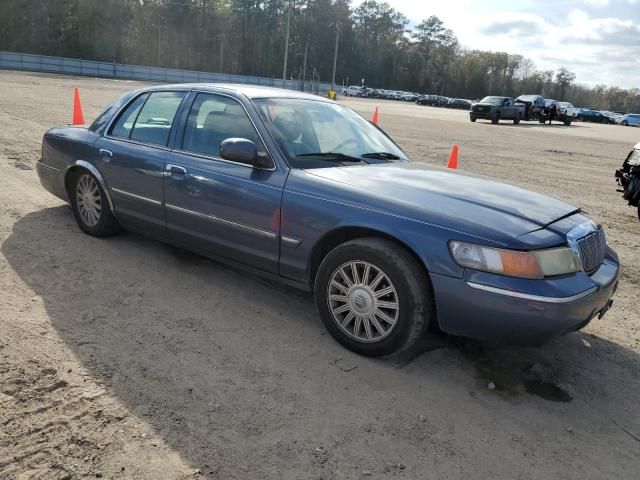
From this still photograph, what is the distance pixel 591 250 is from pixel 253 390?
7.36 ft

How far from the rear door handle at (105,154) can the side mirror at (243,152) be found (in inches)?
63.3

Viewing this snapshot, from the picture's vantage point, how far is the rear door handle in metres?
4.83

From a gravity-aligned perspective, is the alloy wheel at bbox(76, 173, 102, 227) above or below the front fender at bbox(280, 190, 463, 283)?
below

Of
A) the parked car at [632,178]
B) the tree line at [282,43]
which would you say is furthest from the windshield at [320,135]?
the tree line at [282,43]

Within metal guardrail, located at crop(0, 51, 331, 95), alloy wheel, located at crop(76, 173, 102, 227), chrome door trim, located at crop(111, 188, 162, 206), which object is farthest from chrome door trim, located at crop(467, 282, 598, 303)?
metal guardrail, located at crop(0, 51, 331, 95)

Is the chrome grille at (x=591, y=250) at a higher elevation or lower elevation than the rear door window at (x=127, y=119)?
lower

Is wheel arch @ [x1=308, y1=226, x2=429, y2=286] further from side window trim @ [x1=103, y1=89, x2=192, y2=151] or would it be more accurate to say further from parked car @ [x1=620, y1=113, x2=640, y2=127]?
parked car @ [x1=620, y1=113, x2=640, y2=127]

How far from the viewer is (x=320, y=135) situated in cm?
417

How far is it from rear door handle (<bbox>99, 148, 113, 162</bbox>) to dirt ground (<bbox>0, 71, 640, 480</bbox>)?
87 centimetres

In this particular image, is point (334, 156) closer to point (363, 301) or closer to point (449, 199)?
point (449, 199)

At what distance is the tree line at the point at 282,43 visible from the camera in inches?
2864

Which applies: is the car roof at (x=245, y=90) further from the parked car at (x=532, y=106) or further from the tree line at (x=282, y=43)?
the tree line at (x=282, y=43)

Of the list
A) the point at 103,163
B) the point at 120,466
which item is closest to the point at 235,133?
the point at 103,163

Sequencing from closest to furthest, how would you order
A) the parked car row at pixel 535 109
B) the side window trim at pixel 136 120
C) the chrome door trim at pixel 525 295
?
the chrome door trim at pixel 525 295
the side window trim at pixel 136 120
the parked car row at pixel 535 109
